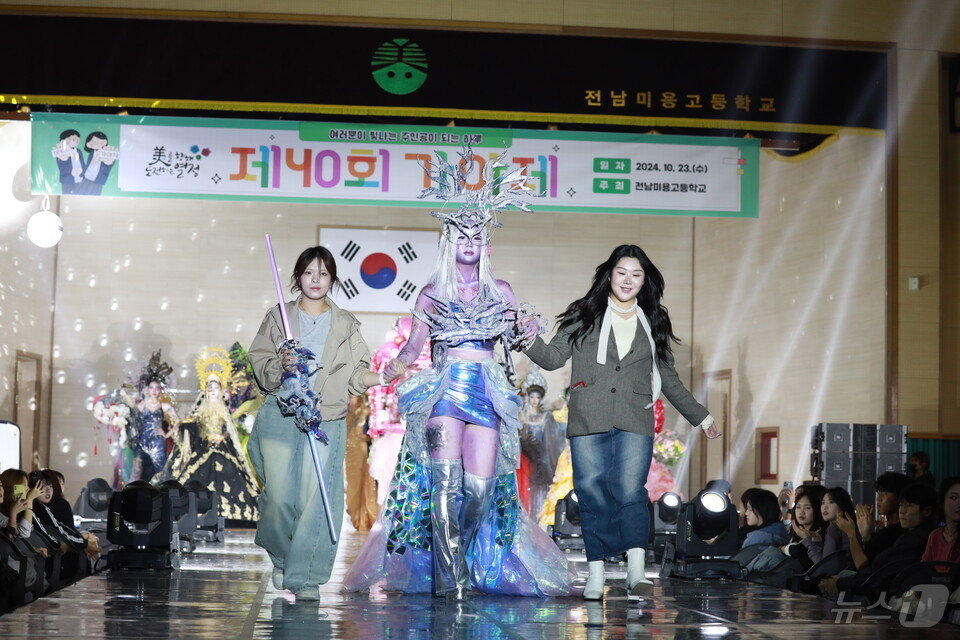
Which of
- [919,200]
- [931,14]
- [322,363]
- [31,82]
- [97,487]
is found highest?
[931,14]

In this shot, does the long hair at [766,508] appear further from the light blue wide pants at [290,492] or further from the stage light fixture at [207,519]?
the stage light fixture at [207,519]

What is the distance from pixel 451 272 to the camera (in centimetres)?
454

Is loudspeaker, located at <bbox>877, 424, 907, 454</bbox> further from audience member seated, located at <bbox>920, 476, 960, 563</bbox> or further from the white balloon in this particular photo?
the white balloon

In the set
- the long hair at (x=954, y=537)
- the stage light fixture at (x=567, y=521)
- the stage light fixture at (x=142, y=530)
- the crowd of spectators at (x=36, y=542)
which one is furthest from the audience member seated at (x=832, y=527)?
the crowd of spectators at (x=36, y=542)

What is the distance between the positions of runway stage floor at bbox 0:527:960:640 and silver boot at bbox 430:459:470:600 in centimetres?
9

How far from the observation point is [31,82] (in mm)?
8859

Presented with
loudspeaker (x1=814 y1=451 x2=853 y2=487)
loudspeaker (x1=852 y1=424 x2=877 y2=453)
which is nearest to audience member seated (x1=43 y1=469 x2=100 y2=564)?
loudspeaker (x1=814 y1=451 x2=853 y2=487)

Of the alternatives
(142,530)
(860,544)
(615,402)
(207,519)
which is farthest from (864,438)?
(142,530)

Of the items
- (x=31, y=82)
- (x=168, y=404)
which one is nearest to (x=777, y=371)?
(x=168, y=404)

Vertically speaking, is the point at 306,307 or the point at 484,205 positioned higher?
the point at 484,205

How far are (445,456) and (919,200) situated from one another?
6.39 meters

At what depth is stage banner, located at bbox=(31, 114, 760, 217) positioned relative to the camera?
9.27 m

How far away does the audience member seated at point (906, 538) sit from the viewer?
4.65 metres

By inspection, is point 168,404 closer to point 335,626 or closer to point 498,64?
point 498,64
